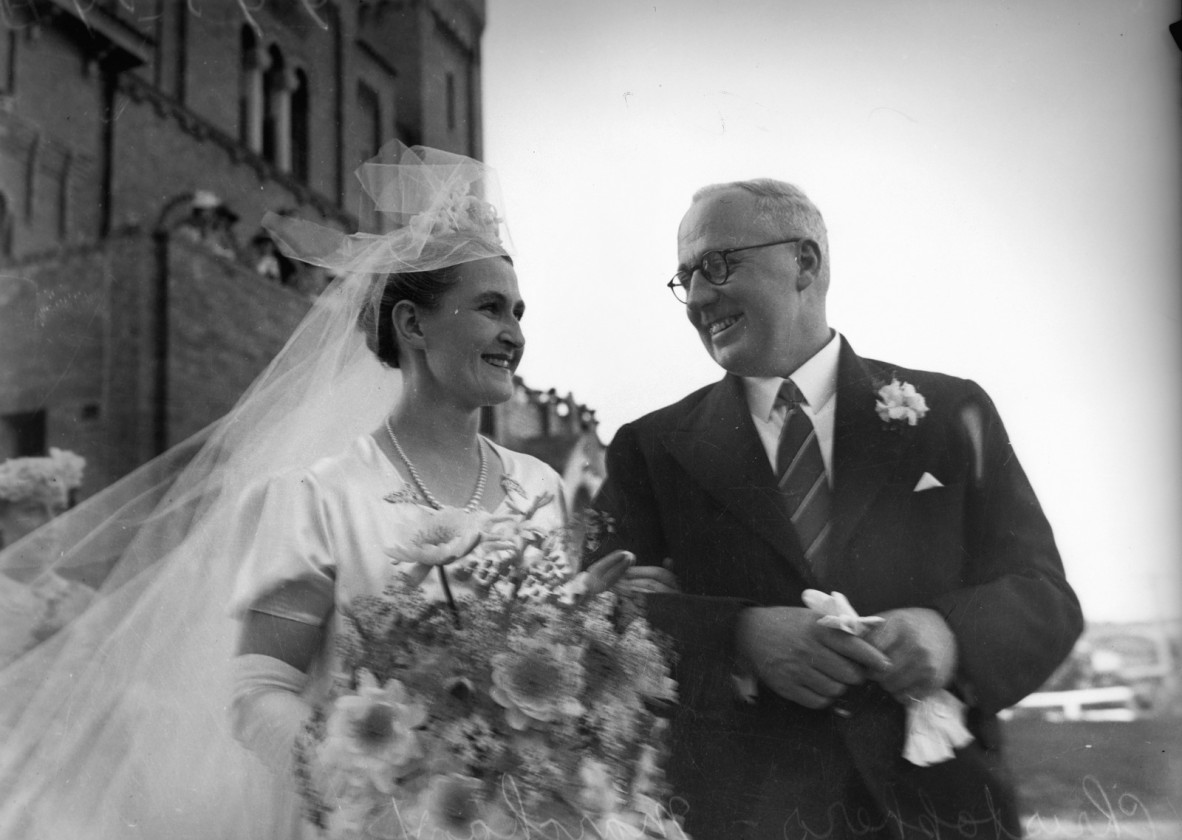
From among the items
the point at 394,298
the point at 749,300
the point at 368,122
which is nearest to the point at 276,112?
the point at 368,122

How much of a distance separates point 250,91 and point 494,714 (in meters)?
1.85

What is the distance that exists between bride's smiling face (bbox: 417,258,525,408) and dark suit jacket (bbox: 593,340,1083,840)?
0.48 m

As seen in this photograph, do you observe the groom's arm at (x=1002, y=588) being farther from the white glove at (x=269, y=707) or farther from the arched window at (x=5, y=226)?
the arched window at (x=5, y=226)

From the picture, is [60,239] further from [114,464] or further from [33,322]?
[114,464]

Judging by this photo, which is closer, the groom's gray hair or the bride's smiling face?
the groom's gray hair

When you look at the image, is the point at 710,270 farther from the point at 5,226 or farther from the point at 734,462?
the point at 5,226

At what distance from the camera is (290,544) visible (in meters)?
2.78

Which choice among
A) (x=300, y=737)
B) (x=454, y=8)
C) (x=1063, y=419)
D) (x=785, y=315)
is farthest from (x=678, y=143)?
(x=300, y=737)

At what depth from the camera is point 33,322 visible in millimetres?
3188

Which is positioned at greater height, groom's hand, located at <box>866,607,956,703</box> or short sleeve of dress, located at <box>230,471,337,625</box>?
short sleeve of dress, located at <box>230,471,337,625</box>

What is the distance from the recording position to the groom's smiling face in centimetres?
264

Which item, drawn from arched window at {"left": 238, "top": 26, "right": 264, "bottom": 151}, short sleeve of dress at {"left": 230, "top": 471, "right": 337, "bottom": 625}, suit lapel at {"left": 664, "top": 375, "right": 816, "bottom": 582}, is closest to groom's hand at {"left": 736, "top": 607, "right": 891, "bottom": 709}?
suit lapel at {"left": 664, "top": 375, "right": 816, "bottom": 582}

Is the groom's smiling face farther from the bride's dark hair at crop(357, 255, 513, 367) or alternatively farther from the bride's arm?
the bride's arm

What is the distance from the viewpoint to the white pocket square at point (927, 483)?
2547mm
